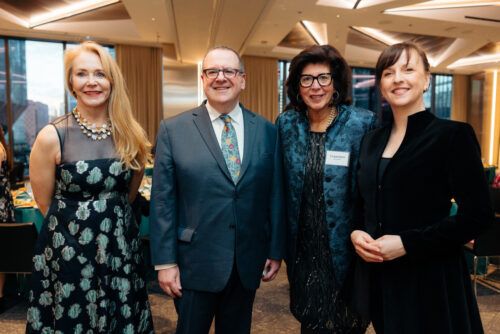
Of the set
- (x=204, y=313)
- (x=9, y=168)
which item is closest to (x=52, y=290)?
(x=204, y=313)

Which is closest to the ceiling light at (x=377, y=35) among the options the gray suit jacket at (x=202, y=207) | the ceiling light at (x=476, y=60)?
the ceiling light at (x=476, y=60)

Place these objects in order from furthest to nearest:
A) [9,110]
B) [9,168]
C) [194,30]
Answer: [9,110] < [194,30] < [9,168]

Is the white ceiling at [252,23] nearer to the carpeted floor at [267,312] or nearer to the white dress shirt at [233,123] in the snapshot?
the carpeted floor at [267,312]

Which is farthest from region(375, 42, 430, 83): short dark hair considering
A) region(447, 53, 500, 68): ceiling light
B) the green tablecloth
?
region(447, 53, 500, 68): ceiling light

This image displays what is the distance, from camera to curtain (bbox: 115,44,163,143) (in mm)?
9586

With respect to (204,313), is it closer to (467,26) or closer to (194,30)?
(194,30)

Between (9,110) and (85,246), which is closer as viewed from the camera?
(85,246)

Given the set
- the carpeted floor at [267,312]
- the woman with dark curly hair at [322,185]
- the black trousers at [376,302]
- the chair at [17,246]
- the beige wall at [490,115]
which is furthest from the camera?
the beige wall at [490,115]

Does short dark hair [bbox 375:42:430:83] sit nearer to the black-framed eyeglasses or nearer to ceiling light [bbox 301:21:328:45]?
the black-framed eyeglasses

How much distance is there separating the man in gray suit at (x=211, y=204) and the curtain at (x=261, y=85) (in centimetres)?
936

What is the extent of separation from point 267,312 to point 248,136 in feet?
6.30

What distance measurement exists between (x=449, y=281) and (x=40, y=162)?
1665mm

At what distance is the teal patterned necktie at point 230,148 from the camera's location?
1487mm

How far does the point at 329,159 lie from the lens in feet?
5.24
